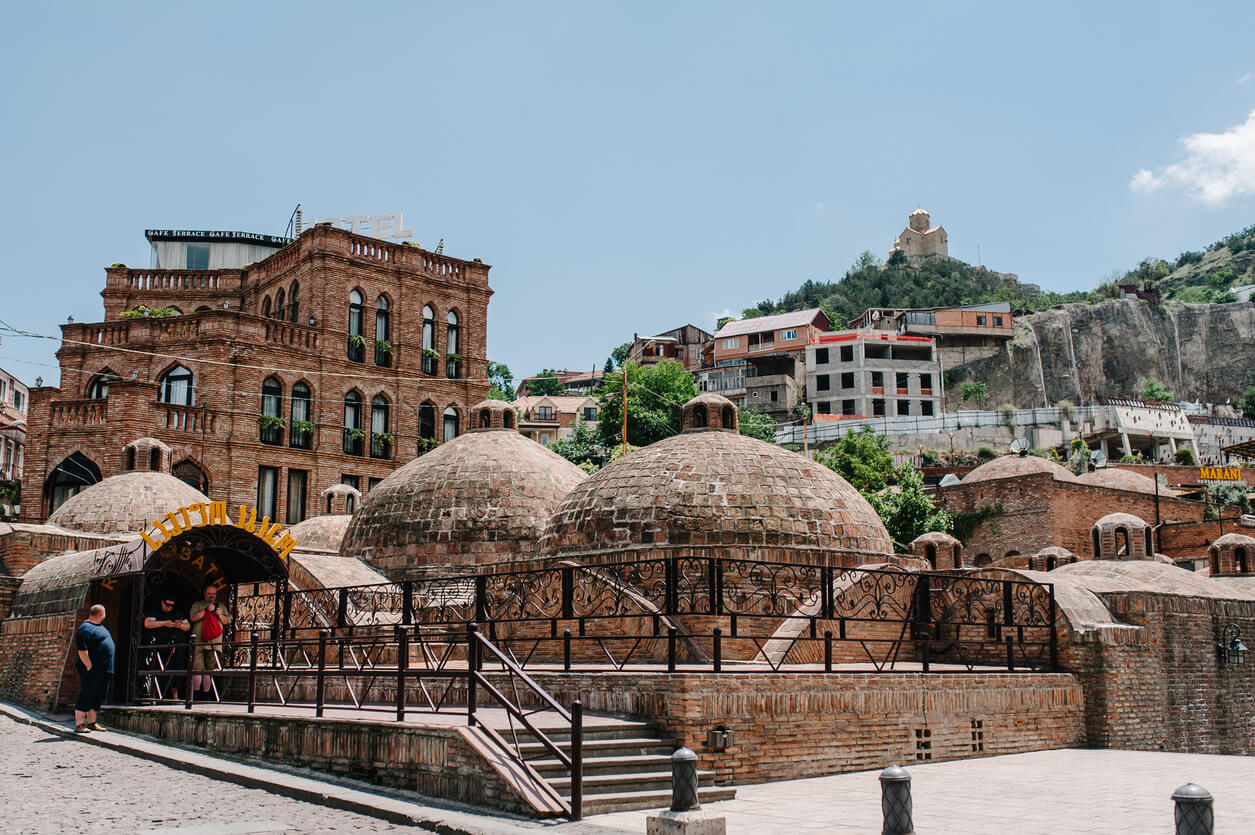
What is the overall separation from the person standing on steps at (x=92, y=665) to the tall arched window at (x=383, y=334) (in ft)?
77.6

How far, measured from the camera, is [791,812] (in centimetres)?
953

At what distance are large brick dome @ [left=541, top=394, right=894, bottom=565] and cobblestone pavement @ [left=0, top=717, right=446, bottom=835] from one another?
791 cm

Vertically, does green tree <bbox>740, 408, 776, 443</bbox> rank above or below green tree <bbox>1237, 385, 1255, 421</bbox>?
below

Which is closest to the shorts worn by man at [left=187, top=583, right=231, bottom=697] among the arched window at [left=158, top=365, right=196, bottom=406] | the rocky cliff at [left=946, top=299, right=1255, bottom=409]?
the arched window at [left=158, top=365, right=196, bottom=406]

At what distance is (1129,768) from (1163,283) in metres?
116

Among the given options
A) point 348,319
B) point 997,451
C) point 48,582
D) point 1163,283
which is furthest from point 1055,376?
point 48,582

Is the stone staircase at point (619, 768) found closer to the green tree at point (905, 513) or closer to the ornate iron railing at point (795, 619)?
the ornate iron railing at point (795, 619)

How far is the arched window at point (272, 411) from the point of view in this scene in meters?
33.8

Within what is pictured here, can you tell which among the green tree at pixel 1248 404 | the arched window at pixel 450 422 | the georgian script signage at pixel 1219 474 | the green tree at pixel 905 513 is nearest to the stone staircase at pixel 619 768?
the arched window at pixel 450 422

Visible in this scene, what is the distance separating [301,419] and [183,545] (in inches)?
749

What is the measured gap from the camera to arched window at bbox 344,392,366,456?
119 feet

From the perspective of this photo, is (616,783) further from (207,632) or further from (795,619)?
(207,632)

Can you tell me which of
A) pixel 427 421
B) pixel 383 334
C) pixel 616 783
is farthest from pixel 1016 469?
pixel 616 783

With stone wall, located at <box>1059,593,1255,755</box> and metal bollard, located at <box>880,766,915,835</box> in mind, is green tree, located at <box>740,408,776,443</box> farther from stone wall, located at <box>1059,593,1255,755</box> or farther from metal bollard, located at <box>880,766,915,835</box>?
metal bollard, located at <box>880,766,915,835</box>
